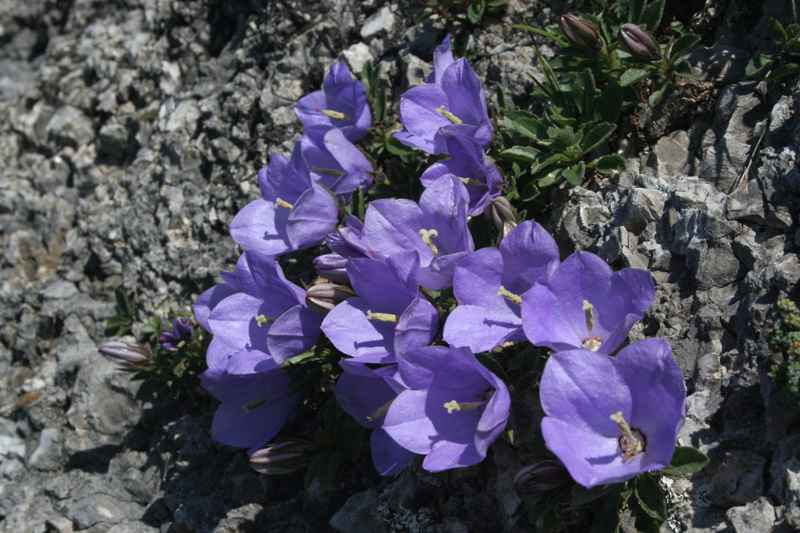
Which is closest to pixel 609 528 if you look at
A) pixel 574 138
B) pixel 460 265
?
pixel 460 265

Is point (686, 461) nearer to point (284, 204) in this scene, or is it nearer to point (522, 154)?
point (522, 154)

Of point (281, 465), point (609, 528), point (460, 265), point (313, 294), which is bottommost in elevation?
point (281, 465)

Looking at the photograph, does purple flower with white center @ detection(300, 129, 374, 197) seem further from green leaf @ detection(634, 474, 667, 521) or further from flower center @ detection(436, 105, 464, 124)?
green leaf @ detection(634, 474, 667, 521)

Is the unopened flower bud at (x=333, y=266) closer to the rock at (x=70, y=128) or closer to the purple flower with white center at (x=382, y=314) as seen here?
the purple flower with white center at (x=382, y=314)

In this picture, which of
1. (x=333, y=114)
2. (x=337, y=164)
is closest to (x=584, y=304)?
(x=337, y=164)

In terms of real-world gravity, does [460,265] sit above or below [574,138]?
below

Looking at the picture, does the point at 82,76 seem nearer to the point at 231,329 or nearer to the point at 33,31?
the point at 33,31

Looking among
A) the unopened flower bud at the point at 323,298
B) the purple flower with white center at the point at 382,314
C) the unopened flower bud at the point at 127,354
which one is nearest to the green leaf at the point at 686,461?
the purple flower with white center at the point at 382,314
